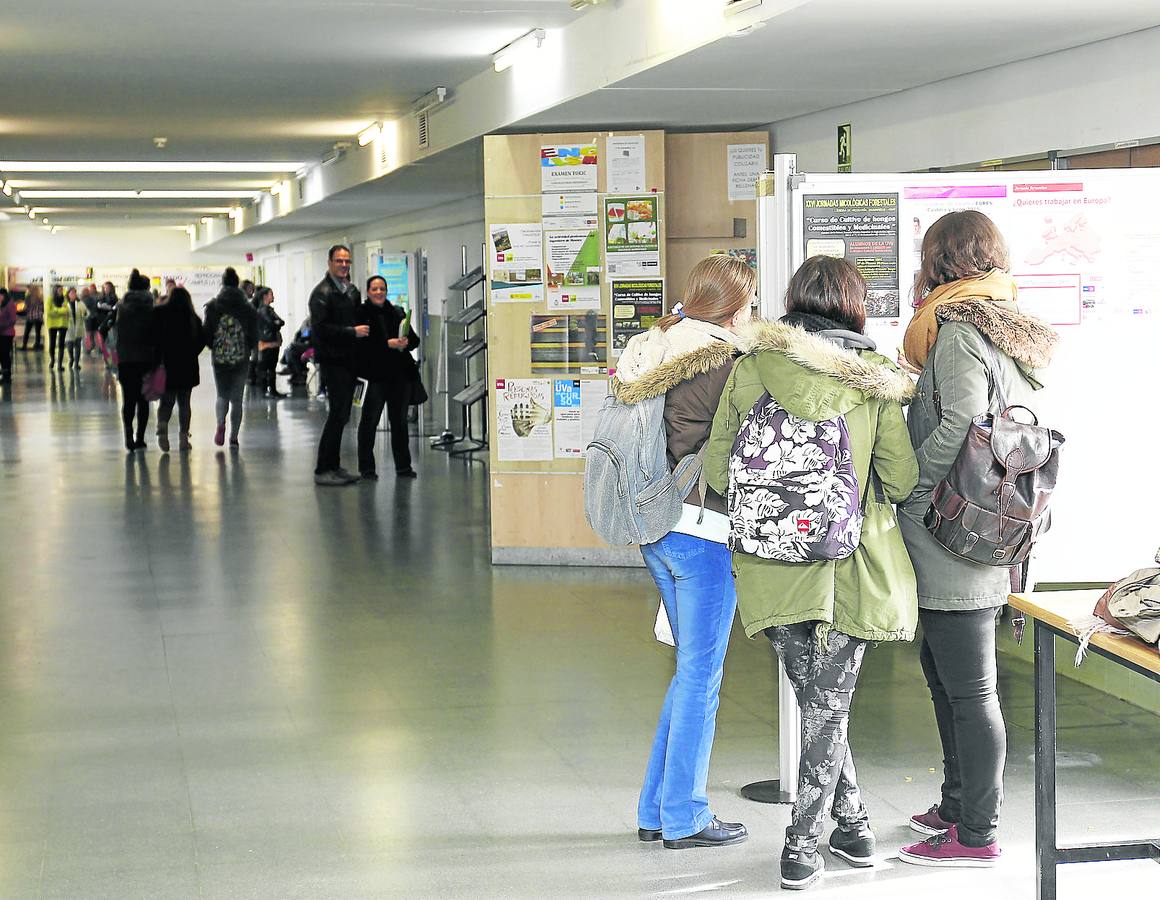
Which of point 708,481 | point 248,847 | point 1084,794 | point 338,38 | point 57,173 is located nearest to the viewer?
point 708,481

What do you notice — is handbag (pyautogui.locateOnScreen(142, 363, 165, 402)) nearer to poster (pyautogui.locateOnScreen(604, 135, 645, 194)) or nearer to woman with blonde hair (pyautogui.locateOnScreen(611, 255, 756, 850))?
poster (pyautogui.locateOnScreen(604, 135, 645, 194))

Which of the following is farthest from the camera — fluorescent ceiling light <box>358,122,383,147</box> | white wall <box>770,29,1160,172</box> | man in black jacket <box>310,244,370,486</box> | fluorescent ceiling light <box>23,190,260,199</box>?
fluorescent ceiling light <box>23,190,260,199</box>

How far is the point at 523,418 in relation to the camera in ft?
24.1

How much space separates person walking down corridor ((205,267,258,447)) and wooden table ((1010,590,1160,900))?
10.4 meters

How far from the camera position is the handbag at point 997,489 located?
124 inches

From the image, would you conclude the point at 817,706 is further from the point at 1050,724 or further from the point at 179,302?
the point at 179,302

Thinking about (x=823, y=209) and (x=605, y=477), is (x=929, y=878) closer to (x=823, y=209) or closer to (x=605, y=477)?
(x=605, y=477)

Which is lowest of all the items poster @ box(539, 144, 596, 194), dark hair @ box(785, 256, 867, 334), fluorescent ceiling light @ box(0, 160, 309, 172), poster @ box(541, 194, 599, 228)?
dark hair @ box(785, 256, 867, 334)

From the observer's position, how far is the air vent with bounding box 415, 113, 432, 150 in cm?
958

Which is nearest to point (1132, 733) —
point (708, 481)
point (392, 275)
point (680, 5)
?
point (708, 481)

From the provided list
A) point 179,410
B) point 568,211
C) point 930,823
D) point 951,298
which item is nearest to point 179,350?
point 179,410

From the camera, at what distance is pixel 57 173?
1602 centimetres

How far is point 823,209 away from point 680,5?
1796mm

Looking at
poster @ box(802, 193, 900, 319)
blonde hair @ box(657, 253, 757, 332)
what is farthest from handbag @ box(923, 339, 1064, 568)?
poster @ box(802, 193, 900, 319)
